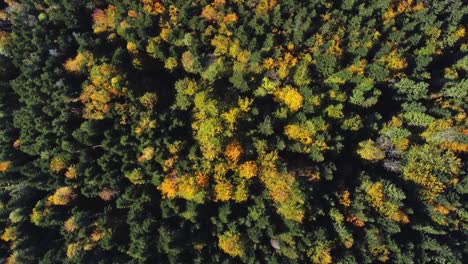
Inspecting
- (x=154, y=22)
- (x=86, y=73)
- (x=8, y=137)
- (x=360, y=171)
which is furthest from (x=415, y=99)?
(x=8, y=137)

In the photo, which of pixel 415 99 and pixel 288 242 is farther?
pixel 415 99

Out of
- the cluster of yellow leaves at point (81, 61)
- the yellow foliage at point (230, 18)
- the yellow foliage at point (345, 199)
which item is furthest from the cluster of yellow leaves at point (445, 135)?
the cluster of yellow leaves at point (81, 61)

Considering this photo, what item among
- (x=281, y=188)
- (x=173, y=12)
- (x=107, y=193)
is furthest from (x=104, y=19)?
(x=281, y=188)

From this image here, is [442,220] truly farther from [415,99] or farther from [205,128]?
[205,128]

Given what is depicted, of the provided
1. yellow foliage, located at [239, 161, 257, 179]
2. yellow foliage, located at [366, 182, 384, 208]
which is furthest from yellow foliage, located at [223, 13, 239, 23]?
yellow foliage, located at [366, 182, 384, 208]

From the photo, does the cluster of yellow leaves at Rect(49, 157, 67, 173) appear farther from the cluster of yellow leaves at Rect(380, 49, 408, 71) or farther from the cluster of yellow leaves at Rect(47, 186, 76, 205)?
the cluster of yellow leaves at Rect(380, 49, 408, 71)

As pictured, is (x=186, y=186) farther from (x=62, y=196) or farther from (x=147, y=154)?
(x=62, y=196)

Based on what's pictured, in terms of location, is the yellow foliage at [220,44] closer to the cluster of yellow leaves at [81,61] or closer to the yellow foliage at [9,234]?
the cluster of yellow leaves at [81,61]
